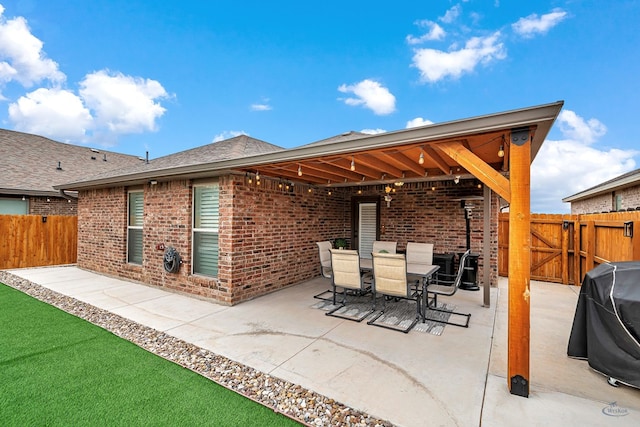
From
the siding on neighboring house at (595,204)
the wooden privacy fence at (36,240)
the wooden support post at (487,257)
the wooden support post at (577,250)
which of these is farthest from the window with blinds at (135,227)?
the siding on neighboring house at (595,204)

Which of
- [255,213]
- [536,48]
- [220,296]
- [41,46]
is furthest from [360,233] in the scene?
[41,46]

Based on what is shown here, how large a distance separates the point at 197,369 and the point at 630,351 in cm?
433

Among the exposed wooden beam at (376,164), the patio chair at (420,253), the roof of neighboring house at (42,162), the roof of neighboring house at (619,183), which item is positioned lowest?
the patio chair at (420,253)

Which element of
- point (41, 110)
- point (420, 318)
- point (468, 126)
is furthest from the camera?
point (41, 110)

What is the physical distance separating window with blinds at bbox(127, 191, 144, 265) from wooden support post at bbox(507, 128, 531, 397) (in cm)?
751

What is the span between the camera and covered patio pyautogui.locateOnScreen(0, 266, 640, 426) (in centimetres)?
238

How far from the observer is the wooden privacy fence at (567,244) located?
19.1 ft

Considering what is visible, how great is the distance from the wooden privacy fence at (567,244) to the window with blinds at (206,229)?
24.8ft

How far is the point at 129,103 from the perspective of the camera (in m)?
14.5

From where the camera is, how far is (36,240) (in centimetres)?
897

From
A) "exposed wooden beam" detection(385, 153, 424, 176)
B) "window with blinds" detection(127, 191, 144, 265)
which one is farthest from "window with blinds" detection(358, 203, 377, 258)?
"window with blinds" detection(127, 191, 144, 265)

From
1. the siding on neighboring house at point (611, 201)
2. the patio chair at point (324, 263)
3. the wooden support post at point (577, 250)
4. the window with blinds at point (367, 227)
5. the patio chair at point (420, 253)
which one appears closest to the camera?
the patio chair at point (324, 263)

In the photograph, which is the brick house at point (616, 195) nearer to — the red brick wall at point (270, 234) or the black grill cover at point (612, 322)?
the black grill cover at point (612, 322)

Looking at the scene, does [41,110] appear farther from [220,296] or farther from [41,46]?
[220,296]
